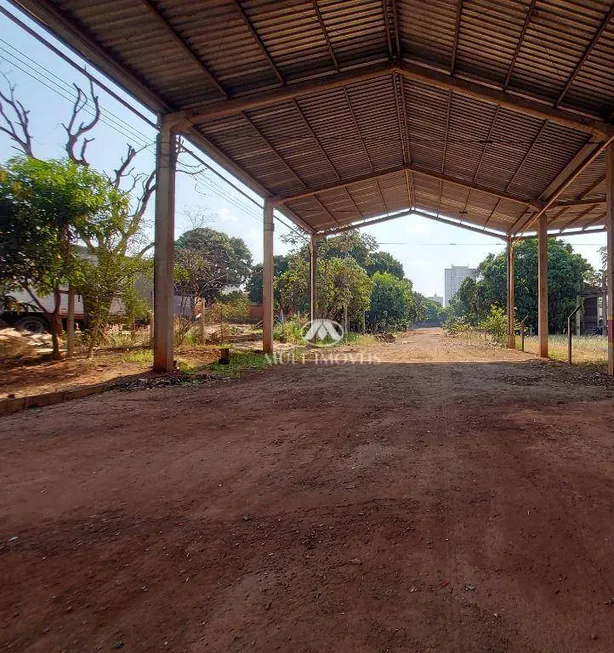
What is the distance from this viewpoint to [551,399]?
6.17 m

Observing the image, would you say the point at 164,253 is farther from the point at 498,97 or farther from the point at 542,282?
the point at 542,282

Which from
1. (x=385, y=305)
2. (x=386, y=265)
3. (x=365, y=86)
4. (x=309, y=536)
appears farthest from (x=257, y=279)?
(x=309, y=536)

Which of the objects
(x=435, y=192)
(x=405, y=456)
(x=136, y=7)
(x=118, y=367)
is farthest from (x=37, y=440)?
(x=435, y=192)

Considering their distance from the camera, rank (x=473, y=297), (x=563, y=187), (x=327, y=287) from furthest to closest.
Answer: (x=473, y=297) → (x=327, y=287) → (x=563, y=187)

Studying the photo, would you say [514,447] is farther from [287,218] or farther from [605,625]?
[287,218]

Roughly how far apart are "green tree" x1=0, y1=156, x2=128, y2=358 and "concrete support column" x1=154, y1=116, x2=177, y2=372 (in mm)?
1269

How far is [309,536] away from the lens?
7.45 ft

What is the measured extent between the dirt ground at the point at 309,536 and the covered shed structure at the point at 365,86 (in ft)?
18.8

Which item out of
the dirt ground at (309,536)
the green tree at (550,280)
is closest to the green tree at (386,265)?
the green tree at (550,280)

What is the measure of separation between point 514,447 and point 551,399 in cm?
295

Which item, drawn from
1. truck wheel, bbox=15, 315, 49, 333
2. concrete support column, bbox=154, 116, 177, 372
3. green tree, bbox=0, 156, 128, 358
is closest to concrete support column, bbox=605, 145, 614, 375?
concrete support column, bbox=154, 116, 177, 372

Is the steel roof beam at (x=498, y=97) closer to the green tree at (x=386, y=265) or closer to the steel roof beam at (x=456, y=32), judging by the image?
the steel roof beam at (x=456, y=32)

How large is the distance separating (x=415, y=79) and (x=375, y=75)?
3.23 ft

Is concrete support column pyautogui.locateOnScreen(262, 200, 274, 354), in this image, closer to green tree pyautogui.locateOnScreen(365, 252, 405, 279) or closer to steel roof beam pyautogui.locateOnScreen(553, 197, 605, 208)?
steel roof beam pyautogui.locateOnScreen(553, 197, 605, 208)
